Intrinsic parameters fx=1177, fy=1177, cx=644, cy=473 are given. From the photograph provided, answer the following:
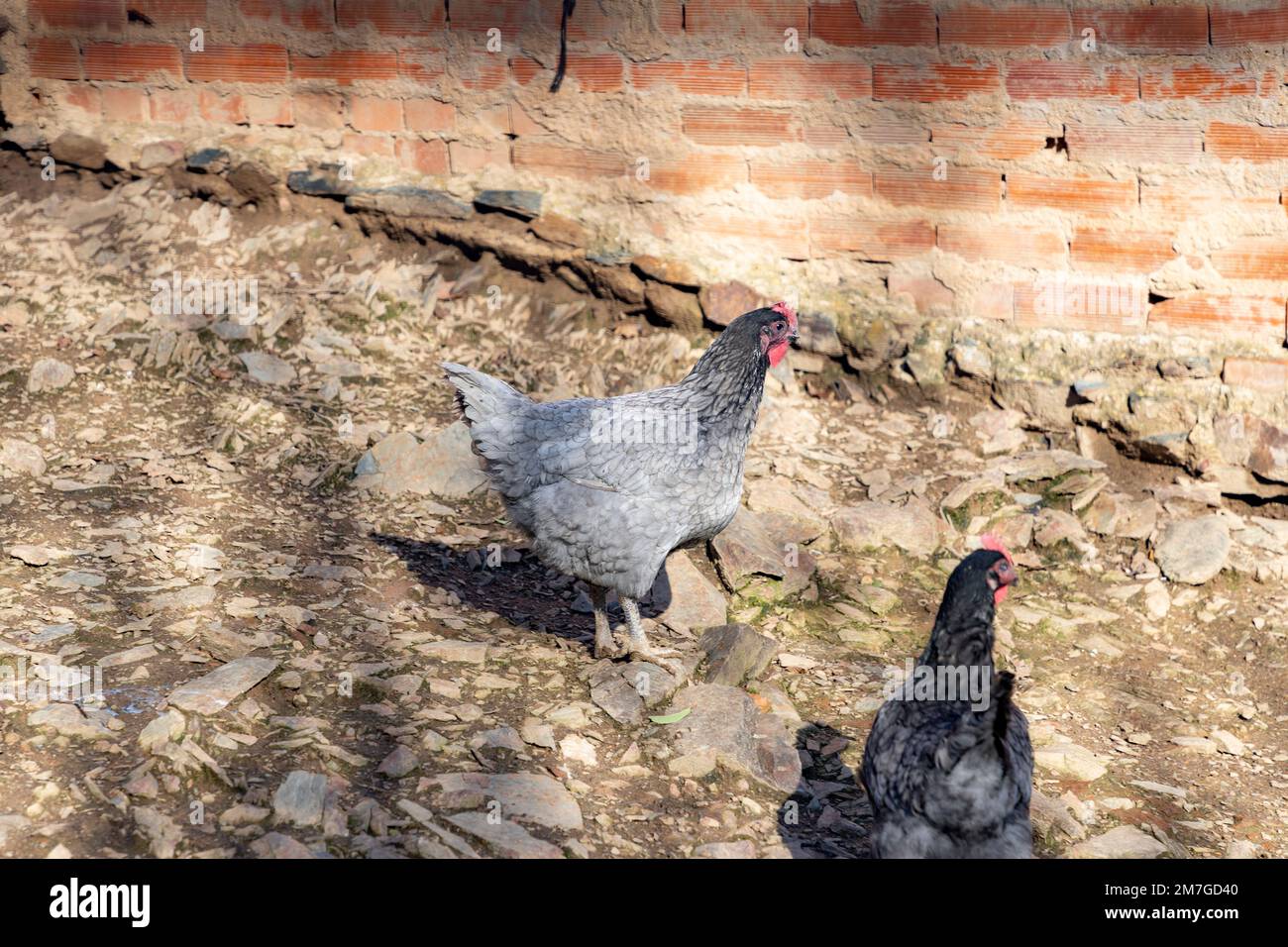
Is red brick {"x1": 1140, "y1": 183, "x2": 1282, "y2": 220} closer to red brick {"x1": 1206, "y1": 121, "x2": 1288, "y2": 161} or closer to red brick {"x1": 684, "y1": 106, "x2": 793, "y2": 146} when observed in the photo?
red brick {"x1": 1206, "y1": 121, "x2": 1288, "y2": 161}

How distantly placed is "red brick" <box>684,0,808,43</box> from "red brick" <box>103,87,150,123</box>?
3.22 meters

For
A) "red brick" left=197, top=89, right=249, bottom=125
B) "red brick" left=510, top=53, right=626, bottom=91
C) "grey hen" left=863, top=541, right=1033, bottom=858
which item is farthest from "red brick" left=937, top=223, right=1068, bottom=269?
"red brick" left=197, top=89, right=249, bottom=125

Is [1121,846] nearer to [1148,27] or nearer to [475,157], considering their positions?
[1148,27]

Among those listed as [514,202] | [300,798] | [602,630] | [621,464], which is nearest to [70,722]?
[300,798]

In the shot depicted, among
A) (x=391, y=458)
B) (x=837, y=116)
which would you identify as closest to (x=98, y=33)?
(x=391, y=458)

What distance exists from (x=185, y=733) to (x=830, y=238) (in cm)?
388

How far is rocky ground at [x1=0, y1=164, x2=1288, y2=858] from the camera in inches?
135

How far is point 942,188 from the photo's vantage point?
18.7ft

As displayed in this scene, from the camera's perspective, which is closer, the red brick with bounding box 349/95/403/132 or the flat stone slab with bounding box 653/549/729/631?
the flat stone slab with bounding box 653/549/729/631

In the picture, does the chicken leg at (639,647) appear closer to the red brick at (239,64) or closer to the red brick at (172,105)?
the red brick at (239,64)

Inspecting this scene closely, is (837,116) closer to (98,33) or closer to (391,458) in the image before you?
(391,458)

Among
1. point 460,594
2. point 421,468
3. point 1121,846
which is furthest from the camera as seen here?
point 421,468

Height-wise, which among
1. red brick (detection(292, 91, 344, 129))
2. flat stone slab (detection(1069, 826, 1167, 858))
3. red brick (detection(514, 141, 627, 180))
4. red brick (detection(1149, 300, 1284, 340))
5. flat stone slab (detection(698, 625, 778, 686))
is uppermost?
red brick (detection(292, 91, 344, 129))

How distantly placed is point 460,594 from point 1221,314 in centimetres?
364
